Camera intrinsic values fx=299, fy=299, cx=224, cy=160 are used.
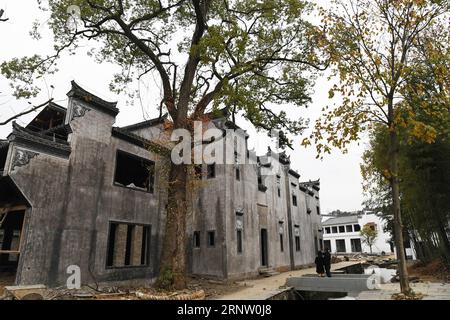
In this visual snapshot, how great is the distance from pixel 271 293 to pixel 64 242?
7.60m

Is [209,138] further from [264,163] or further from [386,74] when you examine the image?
[386,74]

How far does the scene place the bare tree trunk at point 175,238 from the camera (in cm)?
1019

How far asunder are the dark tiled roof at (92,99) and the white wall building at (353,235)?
1756 inches

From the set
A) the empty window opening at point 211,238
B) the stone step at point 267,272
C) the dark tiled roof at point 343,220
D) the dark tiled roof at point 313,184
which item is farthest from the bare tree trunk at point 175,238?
the dark tiled roof at point 343,220

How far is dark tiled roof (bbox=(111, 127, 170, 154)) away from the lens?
1287cm

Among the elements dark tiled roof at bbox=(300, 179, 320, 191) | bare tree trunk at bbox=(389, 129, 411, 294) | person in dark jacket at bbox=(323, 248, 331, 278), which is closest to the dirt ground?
person in dark jacket at bbox=(323, 248, 331, 278)

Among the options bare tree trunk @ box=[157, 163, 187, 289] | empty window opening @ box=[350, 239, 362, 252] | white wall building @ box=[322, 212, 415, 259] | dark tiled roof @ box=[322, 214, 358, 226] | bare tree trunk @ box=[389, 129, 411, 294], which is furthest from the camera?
dark tiled roof @ box=[322, 214, 358, 226]

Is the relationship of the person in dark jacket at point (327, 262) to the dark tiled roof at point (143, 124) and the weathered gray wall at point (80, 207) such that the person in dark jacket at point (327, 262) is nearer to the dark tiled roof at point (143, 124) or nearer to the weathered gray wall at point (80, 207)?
the weathered gray wall at point (80, 207)

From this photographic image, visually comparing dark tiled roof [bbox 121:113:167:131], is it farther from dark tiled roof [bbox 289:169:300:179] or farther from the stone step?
dark tiled roof [bbox 289:169:300:179]

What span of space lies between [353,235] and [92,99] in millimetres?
51832

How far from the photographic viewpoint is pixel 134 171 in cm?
1580

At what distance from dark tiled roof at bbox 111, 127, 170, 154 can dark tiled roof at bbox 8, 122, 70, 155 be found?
7.80 ft

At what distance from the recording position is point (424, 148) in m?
13.7
